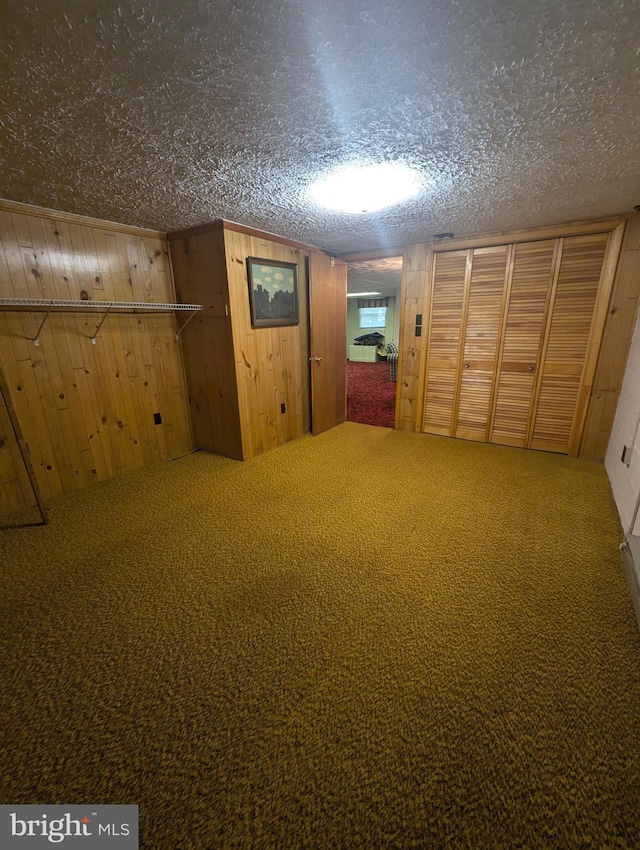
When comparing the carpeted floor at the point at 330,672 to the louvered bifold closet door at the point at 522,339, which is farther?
the louvered bifold closet door at the point at 522,339

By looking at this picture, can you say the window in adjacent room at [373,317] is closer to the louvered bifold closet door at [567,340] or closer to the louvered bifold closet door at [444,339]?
the louvered bifold closet door at [444,339]

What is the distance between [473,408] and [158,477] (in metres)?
3.33

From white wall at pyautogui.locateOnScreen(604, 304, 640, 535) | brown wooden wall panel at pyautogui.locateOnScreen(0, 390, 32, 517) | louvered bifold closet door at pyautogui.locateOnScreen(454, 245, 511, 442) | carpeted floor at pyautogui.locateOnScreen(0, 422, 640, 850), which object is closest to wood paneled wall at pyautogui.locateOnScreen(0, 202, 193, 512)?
brown wooden wall panel at pyautogui.locateOnScreen(0, 390, 32, 517)

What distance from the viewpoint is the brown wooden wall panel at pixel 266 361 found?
2979mm

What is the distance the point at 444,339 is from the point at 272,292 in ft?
6.36

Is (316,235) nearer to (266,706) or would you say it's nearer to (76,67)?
(76,67)

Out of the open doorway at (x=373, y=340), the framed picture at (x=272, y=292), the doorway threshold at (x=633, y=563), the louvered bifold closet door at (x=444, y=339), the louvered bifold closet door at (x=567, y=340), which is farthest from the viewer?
the open doorway at (x=373, y=340)

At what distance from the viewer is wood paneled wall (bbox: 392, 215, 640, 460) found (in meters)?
2.78

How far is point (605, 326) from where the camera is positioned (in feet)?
9.65

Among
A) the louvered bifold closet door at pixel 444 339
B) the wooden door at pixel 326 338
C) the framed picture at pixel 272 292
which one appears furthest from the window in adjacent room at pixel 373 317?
the framed picture at pixel 272 292

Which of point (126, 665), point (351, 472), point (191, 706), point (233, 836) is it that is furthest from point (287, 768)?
point (351, 472)

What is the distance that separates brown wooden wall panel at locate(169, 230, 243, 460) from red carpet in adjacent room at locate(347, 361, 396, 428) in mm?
1951

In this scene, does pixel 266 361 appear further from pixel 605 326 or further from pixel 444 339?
pixel 605 326

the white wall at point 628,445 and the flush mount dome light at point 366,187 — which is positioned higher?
the flush mount dome light at point 366,187
